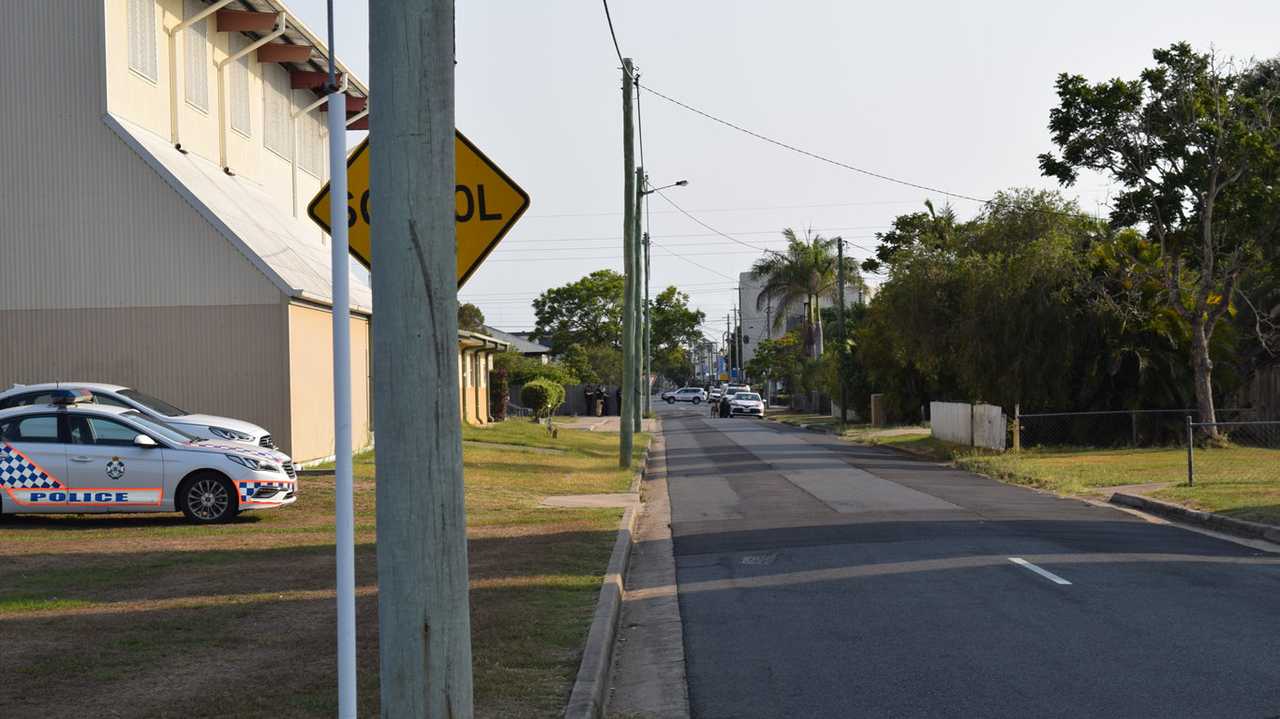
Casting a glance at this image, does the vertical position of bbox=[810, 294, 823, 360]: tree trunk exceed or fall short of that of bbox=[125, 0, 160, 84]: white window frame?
it falls short

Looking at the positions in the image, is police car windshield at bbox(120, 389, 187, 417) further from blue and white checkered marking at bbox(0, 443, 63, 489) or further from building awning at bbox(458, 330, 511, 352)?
building awning at bbox(458, 330, 511, 352)

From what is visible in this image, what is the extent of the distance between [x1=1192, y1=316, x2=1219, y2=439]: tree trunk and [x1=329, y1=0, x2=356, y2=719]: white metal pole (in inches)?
1131

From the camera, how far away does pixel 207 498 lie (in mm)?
16531

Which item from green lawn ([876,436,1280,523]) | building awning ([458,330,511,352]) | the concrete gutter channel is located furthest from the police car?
building awning ([458,330,511,352])

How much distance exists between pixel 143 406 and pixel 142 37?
7744mm

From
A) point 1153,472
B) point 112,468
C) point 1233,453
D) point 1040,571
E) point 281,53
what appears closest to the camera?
point 1040,571

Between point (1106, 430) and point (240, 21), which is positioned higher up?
point (240, 21)

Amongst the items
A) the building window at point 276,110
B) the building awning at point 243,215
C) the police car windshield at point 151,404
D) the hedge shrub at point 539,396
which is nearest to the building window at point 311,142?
the building window at point 276,110

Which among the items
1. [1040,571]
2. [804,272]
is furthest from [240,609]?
[804,272]

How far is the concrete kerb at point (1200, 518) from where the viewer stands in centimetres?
1481

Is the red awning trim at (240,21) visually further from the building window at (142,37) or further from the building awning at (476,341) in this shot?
the building awning at (476,341)

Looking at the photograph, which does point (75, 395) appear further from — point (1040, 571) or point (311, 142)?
point (311, 142)

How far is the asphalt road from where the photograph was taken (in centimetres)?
748

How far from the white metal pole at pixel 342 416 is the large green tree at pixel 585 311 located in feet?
252
